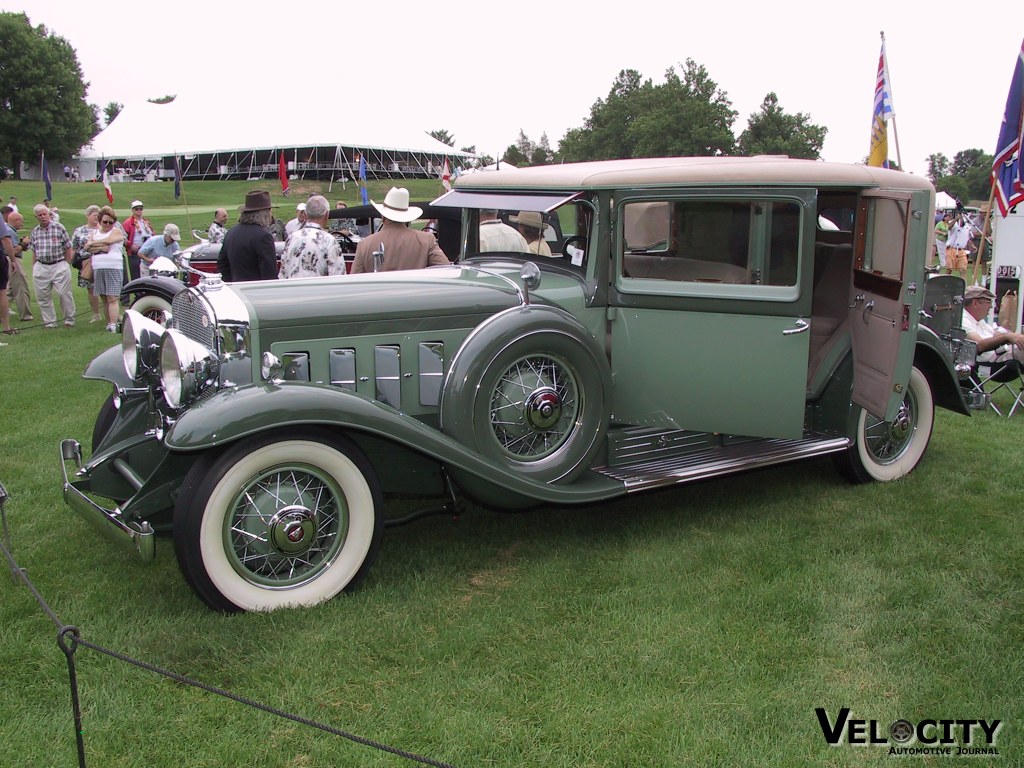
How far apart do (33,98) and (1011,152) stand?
6020cm

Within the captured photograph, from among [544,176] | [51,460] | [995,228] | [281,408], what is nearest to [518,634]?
[281,408]

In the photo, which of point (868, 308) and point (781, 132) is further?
point (781, 132)

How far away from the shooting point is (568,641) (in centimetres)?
364

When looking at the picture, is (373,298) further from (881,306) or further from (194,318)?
(881,306)

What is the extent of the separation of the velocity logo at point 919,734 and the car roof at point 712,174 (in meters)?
2.64

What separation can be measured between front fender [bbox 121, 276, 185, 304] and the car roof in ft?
18.0

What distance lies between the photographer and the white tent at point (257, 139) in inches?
2020

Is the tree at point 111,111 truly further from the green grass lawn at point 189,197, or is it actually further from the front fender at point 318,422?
the front fender at point 318,422

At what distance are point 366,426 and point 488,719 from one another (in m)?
1.37

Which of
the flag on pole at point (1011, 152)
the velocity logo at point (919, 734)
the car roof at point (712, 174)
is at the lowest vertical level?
the velocity logo at point (919, 734)

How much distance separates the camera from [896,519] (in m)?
5.02

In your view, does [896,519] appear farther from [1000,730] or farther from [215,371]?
[215,371]

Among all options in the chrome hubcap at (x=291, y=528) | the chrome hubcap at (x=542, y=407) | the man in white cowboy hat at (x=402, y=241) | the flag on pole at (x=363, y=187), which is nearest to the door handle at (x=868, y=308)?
the chrome hubcap at (x=542, y=407)

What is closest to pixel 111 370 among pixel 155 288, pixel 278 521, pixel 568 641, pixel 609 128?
pixel 278 521
